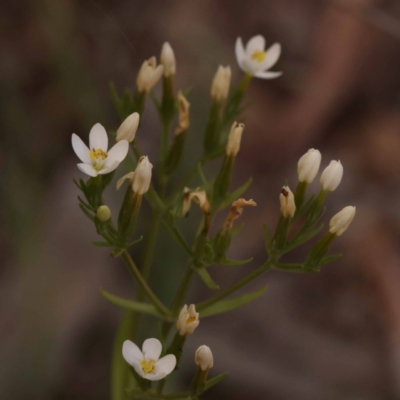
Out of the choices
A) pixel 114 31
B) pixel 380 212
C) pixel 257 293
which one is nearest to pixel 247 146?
pixel 380 212

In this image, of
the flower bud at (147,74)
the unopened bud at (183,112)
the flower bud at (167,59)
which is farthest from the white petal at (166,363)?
the flower bud at (167,59)

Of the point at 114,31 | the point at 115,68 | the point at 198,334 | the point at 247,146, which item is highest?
the point at 114,31

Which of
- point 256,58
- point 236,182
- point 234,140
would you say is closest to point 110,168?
point 234,140

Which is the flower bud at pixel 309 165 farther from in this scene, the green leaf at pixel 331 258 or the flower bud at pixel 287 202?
the green leaf at pixel 331 258

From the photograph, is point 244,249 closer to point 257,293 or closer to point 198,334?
point 198,334

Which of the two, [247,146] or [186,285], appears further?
[247,146]

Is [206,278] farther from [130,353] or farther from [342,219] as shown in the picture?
[342,219]
